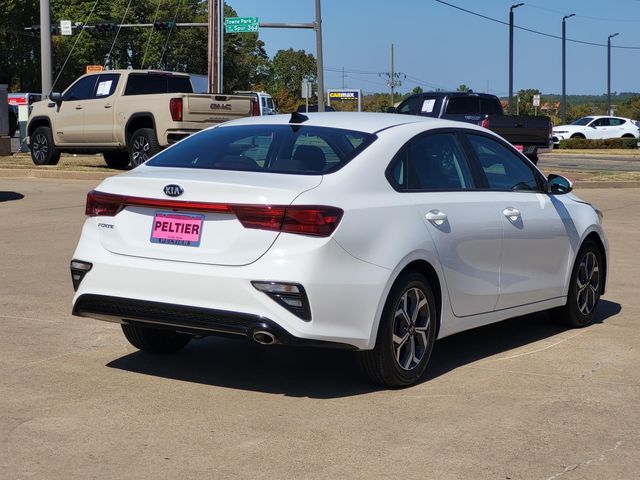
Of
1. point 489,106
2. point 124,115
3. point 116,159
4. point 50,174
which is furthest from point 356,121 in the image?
point 489,106

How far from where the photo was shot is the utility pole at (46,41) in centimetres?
2798

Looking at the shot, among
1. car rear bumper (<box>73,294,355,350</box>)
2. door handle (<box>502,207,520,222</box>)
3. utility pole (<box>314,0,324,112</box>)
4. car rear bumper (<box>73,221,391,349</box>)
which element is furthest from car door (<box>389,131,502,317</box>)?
utility pole (<box>314,0,324,112</box>)

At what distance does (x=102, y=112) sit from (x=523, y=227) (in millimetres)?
16631

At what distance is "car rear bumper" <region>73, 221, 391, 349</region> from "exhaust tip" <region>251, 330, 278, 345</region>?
0.11 ft

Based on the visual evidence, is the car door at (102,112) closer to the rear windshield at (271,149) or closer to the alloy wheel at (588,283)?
the alloy wheel at (588,283)

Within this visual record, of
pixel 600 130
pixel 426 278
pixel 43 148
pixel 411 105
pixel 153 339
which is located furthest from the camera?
pixel 600 130

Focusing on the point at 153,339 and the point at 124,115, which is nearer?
the point at 153,339

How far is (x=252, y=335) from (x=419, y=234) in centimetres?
122

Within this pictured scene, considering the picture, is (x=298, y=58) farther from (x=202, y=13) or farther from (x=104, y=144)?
(x=104, y=144)

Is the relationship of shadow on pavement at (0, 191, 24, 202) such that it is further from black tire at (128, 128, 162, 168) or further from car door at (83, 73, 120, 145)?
car door at (83, 73, 120, 145)

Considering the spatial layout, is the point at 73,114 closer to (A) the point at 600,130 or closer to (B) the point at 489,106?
(B) the point at 489,106

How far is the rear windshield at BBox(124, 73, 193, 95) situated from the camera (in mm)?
22797

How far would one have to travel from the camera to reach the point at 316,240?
221 inches

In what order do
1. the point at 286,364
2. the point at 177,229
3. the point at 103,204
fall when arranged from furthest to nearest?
the point at 286,364 → the point at 103,204 → the point at 177,229
